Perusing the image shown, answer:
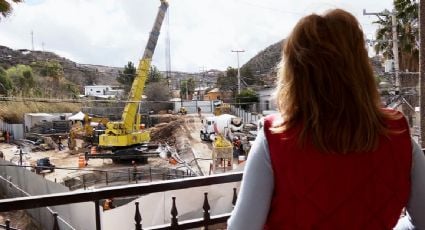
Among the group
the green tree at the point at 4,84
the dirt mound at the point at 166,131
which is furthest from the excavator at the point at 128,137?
the green tree at the point at 4,84

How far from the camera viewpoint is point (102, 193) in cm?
197

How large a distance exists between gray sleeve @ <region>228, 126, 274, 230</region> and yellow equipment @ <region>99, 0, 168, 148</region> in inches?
834

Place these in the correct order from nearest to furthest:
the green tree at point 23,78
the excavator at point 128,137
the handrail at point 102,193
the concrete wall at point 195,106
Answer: the handrail at point 102,193
the excavator at point 128,137
the concrete wall at point 195,106
the green tree at point 23,78

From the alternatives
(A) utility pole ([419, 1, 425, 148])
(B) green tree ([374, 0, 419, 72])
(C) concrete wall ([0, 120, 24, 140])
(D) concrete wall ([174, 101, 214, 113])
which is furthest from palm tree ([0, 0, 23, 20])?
(D) concrete wall ([174, 101, 214, 113])

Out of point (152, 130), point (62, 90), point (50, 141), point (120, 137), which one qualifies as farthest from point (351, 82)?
point (62, 90)

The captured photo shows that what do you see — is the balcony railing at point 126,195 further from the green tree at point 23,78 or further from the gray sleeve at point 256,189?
the green tree at point 23,78

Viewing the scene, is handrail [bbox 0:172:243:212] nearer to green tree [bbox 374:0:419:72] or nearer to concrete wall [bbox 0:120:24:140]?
green tree [bbox 374:0:419:72]

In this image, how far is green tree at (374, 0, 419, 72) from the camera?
15.8 m

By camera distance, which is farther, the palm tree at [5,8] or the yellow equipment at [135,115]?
the yellow equipment at [135,115]

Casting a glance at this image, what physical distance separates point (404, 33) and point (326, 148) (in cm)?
1760

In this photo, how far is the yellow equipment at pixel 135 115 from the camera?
21.8 metres

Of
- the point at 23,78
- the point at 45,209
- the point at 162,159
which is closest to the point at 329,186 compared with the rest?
the point at 45,209

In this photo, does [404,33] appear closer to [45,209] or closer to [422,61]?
[422,61]

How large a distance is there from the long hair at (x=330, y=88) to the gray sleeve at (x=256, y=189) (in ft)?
0.22
